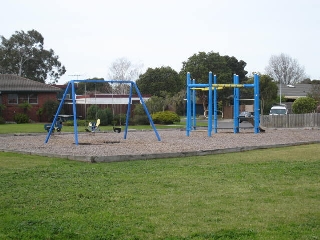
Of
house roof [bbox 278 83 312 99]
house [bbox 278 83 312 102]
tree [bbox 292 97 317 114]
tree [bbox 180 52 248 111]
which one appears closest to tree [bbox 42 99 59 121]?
tree [bbox 292 97 317 114]

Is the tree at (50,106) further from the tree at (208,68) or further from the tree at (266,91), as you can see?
the tree at (266,91)

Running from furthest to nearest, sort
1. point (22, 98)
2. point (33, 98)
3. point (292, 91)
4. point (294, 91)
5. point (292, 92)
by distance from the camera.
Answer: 1. point (294, 91)
2. point (292, 91)
3. point (292, 92)
4. point (33, 98)
5. point (22, 98)

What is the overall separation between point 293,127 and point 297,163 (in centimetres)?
2493

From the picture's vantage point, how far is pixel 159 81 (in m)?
72.4


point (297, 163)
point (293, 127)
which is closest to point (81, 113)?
point (293, 127)

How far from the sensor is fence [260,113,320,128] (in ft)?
123

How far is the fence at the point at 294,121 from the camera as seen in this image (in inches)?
1473

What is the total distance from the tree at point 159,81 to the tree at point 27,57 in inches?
554

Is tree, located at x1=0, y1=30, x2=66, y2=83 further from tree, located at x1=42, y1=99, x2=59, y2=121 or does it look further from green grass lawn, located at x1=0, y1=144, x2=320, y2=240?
green grass lawn, located at x1=0, y1=144, x2=320, y2=240

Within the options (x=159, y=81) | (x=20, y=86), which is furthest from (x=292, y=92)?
(x=20, y=86)

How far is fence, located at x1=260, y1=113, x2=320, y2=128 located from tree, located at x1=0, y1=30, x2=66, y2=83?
43.8 metres

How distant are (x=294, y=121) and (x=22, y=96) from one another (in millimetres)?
25969

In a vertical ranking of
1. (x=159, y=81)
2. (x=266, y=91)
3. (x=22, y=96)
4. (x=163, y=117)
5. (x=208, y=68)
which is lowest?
(x=163, y=117)

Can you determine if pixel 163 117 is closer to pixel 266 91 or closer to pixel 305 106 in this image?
pixel 305 106
